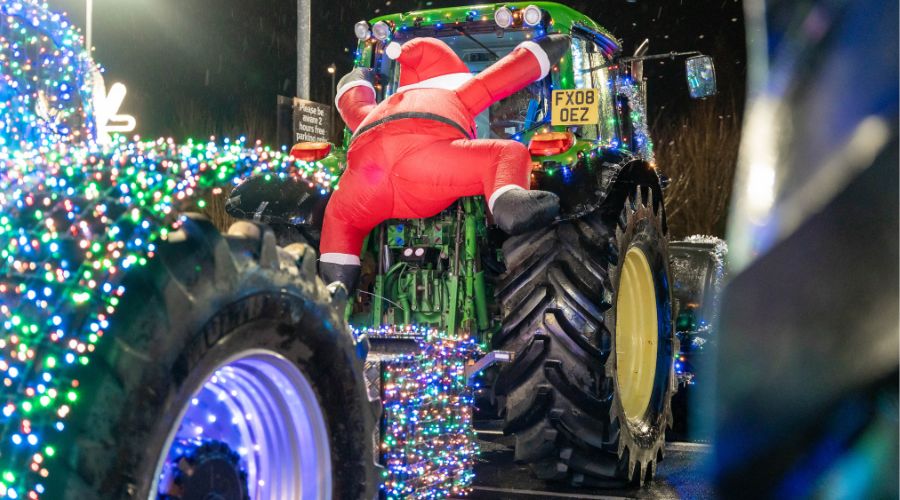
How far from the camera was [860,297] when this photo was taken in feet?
3.49

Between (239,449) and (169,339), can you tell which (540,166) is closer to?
(239,449)

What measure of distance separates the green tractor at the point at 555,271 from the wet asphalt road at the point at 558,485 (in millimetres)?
97

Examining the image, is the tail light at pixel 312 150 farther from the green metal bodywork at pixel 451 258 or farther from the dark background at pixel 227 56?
the dark background at pixel 227 56

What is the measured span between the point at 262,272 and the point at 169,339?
0.41 meters

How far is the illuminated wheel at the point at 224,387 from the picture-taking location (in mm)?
1907

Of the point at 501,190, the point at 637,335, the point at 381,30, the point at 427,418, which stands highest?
the point at 381,30

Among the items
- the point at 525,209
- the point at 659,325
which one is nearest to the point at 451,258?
the point at 525,209

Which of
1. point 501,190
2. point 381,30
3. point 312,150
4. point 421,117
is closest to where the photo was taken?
point 501,190

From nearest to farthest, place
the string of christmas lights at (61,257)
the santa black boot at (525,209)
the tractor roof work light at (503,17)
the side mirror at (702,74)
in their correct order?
the string of christmas lights at (61,257), the santa black boot at (525,209), the tractor roof work light at (503,17), the side mirror at (702,74)

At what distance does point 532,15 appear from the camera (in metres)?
5.75

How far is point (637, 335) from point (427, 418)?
2864mm

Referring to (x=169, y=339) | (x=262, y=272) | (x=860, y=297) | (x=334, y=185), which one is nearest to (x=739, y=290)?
(x=860, y=297)

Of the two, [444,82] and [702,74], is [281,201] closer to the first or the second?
[444,82]

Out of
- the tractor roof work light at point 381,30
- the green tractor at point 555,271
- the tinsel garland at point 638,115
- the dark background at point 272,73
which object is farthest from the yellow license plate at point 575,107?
the dark background at point 272,73
